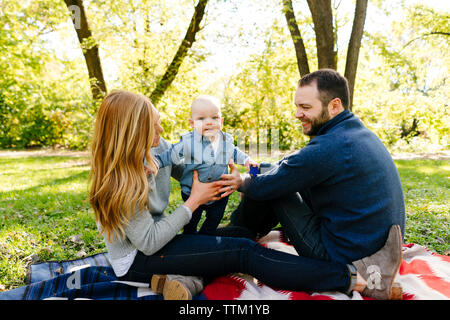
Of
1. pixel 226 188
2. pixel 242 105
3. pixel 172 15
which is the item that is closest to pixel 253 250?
pixel 226 188

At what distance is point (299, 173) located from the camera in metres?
2.18

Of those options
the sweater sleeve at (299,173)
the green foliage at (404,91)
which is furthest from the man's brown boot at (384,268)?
the green foliage at (404,91)

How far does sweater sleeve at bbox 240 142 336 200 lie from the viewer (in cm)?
212

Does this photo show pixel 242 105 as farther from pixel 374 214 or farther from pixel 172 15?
pixel 374 214

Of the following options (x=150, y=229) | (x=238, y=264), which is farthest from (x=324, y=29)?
(x=150, y=229)

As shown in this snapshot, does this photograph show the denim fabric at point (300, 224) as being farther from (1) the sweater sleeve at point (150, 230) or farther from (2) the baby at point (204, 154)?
(1) the sweater sleeve at point (150, 230)

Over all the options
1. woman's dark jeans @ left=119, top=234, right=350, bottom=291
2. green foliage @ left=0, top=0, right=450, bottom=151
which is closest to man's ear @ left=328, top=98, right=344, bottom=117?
woman's dark jeans @ left=119, top=234, right=350, bottom=291

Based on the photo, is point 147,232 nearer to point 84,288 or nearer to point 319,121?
point 84,288

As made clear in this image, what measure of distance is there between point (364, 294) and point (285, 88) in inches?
406

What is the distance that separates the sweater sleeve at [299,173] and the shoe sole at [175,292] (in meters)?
0.83

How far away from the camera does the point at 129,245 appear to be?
7.27 feet

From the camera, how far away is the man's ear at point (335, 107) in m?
2.45

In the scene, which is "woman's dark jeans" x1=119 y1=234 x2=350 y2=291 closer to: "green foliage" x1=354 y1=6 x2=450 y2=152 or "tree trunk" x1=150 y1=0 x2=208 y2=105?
"tree trunk" x1=150 y1=0 x2=208 y2=105

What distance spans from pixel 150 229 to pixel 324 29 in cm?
505
